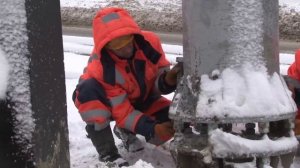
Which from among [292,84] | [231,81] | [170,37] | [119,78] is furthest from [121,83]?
[170,37]

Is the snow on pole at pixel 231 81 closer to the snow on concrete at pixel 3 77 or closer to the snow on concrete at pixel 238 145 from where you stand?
the snow on concrete at pixel 238 145

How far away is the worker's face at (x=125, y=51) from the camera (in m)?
3.60

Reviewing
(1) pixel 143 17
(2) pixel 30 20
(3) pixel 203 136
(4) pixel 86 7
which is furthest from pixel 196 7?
(4) pixel 86 7

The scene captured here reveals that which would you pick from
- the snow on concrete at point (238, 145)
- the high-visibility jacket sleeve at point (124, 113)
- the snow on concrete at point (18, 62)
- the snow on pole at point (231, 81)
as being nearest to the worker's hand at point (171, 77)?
the high-visibility jacket sleeve at point (124, 113)

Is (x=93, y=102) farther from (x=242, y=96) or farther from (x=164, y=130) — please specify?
(x=242, y=96)

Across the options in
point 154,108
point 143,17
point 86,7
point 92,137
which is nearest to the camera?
point 92,137

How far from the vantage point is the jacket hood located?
344 centimetres

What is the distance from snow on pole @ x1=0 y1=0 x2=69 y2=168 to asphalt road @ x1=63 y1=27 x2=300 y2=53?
8206 mm

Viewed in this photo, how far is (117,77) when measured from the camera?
3.61 meters

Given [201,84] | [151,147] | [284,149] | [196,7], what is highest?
[196,7]

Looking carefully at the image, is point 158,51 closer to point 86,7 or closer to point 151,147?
point 151,147

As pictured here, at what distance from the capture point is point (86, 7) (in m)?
18.2

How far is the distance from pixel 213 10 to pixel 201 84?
0.33 metres

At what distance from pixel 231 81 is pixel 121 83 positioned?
4.12ft
